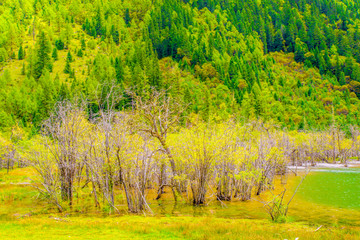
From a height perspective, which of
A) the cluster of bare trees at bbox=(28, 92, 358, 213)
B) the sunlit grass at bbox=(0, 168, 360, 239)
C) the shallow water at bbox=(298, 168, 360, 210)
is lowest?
the shallow water at bbox=(298, 168, 360, 210)

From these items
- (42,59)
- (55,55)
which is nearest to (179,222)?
(42,59)

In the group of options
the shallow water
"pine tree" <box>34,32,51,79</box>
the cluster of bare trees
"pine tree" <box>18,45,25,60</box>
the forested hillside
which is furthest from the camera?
"pine tree" <box>18,45,25,60</box>

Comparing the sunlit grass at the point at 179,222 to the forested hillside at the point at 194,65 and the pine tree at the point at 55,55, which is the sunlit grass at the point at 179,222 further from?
the pine tree at the point at 55,55

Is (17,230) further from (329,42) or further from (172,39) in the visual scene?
(329,42)

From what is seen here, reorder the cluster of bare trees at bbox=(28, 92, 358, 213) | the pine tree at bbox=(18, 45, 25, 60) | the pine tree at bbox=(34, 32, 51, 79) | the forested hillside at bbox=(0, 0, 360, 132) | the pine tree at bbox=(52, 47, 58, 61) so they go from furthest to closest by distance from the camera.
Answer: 1. the pine tree at bbox=(18, 45, 25, 60)
2. the pine tree at bbox=(52, 47, 58, 61)
3. the pine tree at bbox=(34, 32, 51, 79)
4. the forested hillside at bbox=(0, 0, 360, 132)
5. the cluster of bare trees at bbox=(28, 92, 358, 213)

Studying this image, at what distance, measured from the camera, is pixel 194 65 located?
132 metres

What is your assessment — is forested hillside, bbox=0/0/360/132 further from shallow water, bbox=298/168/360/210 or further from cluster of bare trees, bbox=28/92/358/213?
cluster of bare trees, bbox=28/92/358/213

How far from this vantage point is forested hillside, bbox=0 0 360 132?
9644cm

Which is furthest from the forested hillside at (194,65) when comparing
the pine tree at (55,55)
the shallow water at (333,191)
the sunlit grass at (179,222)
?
the sunlit grass at (179,222)

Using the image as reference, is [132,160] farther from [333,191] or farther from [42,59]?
[42,59]

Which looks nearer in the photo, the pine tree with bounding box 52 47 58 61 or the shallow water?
the shallow water

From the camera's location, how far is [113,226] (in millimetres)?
16031

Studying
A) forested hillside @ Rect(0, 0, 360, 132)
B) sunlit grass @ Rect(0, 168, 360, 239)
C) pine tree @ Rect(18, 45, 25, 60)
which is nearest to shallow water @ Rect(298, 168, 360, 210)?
sunlit grass @ Rect(0, 168, 360, 239)

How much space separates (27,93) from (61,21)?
96.1 metres
